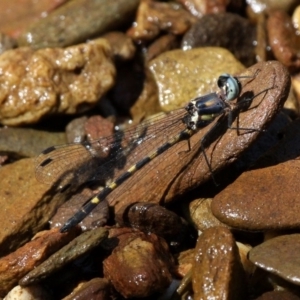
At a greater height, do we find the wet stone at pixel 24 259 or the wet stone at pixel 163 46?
the wet stone at pixel 163 46

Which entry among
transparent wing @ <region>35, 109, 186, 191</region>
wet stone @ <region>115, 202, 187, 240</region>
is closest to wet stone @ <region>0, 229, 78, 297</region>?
wet stone @ <region>115, 202, 187, 240</region>

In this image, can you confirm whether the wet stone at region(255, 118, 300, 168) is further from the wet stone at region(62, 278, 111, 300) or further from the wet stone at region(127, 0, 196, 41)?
the wet stone at region(127, 0, 196, 41)

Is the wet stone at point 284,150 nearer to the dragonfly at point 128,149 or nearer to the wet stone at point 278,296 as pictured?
the dragonfly at point 128,149

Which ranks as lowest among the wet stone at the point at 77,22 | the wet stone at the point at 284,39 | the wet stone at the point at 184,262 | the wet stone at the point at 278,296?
the wet stone at the point at 278,296

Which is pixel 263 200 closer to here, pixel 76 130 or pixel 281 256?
pixel 281 256

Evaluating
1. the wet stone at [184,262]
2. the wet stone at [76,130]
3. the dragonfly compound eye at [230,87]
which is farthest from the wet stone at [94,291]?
the wet stone at [76,130]

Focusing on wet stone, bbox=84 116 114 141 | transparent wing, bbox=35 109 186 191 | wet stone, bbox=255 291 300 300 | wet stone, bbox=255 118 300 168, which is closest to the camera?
wet stone, bbox=255 291 300 300

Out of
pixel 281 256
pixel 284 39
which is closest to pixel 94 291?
pixel 281 256
